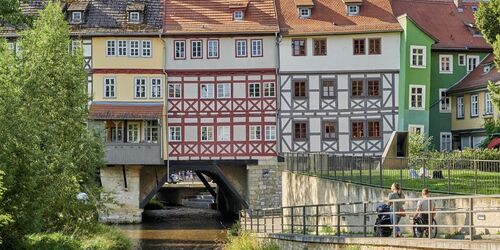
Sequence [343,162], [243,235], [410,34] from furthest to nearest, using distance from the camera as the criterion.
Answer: [410,34] < [343,162] < [243,235]

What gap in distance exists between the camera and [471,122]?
1935 inches

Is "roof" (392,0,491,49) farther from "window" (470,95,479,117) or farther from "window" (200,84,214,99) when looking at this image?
"window" (200,84,214,99)

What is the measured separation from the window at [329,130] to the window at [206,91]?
22.2 feet

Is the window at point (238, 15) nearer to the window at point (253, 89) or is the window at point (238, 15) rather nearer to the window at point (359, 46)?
the window at point (253, 89)

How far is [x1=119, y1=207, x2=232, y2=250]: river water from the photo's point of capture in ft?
125

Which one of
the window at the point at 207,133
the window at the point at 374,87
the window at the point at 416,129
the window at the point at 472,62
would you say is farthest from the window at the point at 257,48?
the window at the point at 472,62

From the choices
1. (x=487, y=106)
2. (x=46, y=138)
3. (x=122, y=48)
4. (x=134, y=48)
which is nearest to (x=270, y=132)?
(x=134, y=48)

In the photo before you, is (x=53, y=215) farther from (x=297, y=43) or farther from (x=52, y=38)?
(x=297, y=43)

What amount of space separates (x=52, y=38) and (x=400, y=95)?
22969mm

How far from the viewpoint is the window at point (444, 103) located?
50938 millimetres

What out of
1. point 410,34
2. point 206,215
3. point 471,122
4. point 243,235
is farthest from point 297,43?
point 243,235

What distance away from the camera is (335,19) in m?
49.0

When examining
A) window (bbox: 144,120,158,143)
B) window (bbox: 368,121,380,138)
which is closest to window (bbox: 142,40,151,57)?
window (bbox: 144,120,158,143)

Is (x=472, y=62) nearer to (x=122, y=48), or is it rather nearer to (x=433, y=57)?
(x=433, y=57)
